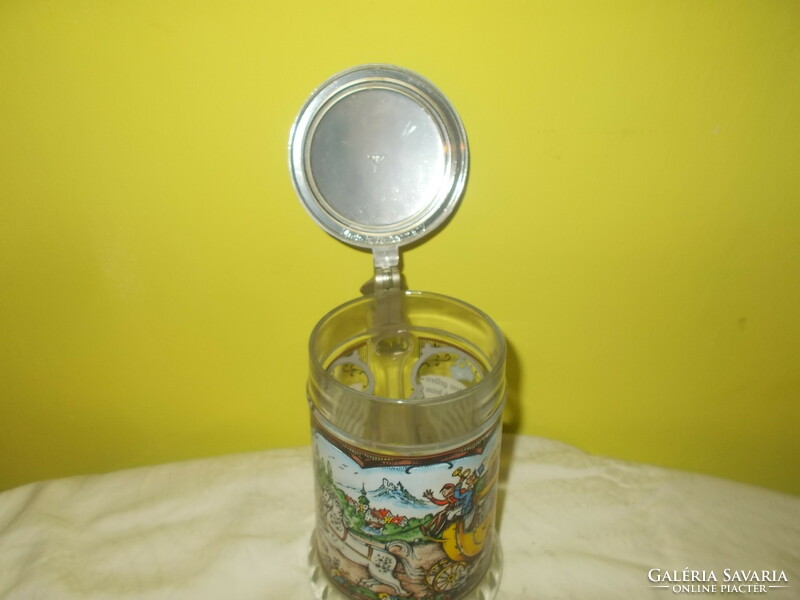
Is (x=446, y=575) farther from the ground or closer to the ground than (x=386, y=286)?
closer to the ground

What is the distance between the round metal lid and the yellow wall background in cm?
2

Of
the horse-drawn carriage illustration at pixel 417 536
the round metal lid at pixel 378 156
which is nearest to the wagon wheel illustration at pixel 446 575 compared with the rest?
the horse-drawn carriage illustration at pixel 417 536

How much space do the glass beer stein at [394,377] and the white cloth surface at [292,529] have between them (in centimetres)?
5

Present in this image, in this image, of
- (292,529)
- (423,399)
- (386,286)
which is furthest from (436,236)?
(292,529)

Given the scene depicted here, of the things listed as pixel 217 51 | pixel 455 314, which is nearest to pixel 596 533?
pixel 455 314

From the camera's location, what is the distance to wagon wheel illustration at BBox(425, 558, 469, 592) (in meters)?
0.46

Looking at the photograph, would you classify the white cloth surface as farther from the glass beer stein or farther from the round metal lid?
the round metal lid

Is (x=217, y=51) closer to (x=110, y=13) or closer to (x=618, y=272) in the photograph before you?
(x=110, y=13)

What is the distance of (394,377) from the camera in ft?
1.85

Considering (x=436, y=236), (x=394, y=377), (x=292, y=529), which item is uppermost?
(x=436, y=236)

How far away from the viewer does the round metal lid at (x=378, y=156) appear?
1.61 ft

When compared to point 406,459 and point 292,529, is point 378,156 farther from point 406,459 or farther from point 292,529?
point 292,529

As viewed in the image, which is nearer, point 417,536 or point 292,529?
point 417,536

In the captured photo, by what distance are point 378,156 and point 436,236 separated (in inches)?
3.7
